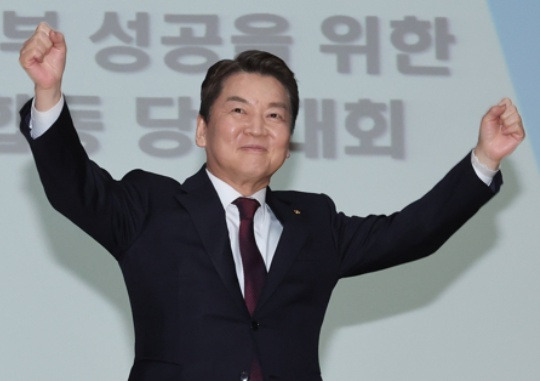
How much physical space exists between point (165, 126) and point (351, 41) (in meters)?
0.62

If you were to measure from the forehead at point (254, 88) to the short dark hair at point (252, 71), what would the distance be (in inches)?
0.4

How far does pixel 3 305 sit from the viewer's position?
351 centimetres

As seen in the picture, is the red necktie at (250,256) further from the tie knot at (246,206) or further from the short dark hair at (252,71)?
the short dark hair at (252,71)

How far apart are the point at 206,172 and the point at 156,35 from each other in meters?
1.35

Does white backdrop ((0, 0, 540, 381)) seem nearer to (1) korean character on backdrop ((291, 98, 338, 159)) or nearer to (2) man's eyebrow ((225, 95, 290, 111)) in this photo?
(1) korean character on backdrop ((291, 98, 338, 159))

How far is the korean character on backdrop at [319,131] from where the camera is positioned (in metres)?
3.68

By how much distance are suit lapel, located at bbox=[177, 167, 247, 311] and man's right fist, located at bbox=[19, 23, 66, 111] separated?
34cm

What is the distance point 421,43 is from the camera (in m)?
3.77

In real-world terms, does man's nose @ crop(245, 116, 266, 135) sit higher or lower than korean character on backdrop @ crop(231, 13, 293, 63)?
lower

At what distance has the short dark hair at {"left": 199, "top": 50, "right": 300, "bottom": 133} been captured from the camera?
8.01ft

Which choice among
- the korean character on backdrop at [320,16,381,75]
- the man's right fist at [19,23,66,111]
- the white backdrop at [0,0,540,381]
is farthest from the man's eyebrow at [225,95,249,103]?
the korean character on backdrop at [320,16,381,75]

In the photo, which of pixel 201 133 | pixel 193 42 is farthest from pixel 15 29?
pixel 201 133

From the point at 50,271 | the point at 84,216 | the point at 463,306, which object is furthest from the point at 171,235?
the point at 463,306

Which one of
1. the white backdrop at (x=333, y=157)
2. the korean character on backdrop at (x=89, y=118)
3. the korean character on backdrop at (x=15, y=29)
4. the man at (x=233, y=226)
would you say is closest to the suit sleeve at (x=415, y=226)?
the man at (x=233, y=226)
